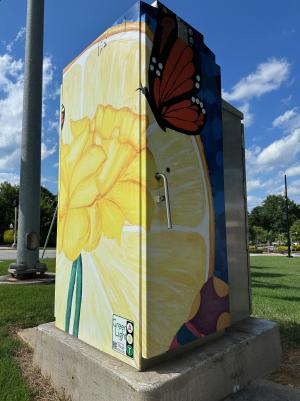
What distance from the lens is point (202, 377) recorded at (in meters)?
2.49

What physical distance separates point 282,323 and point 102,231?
317cm

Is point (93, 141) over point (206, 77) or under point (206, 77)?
under

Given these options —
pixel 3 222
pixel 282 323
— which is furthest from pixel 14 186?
pixel 282 323

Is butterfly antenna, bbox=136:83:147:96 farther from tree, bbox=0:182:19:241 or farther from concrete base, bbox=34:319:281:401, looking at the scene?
tree, bbox=0:182:19:241

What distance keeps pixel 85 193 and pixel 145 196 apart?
2.86 ft

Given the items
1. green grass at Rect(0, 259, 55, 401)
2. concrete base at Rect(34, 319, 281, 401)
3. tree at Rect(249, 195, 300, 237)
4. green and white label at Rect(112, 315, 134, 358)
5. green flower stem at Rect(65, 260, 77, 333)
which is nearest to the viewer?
concrete base at Rect(34, 319, 281, 401)

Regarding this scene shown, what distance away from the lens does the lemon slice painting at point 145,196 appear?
8.14 feet

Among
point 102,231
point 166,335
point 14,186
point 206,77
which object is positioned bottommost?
point 166,335

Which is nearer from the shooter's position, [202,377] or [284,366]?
[202,377]

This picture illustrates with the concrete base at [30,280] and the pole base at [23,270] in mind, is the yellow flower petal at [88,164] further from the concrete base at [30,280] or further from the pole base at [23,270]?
the pole base at [23,270]

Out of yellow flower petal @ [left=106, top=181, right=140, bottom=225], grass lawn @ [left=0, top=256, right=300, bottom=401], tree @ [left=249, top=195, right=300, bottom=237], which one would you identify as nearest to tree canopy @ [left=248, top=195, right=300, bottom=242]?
tree @ [left=249, top=195, right=300, bottom=237]

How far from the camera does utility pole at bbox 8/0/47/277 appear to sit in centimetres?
780

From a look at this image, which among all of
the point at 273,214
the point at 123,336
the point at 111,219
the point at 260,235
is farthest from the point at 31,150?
the point at 273,214

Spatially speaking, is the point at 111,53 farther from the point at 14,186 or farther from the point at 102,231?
the point at 14,186
